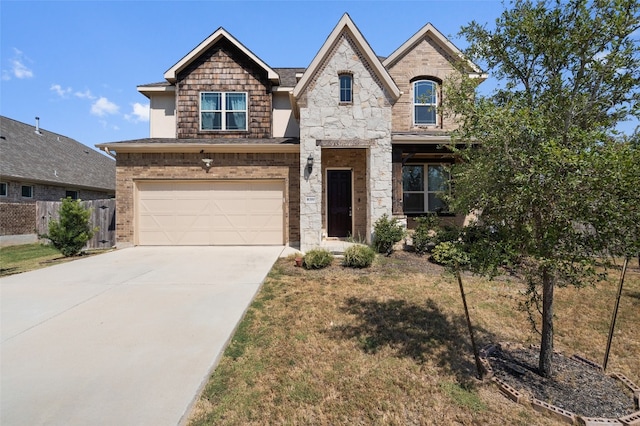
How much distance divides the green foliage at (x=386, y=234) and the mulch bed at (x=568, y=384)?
5303mm

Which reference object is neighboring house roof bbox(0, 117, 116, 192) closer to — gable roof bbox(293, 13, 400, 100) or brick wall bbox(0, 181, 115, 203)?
brick wall bbox(0, 181, 115, 203)

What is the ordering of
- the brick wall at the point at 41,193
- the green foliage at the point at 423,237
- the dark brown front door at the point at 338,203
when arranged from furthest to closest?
the brick wall at the point at 41,193
the dark brown front door at the point at 338,203
the green foliage at the point at 423,237

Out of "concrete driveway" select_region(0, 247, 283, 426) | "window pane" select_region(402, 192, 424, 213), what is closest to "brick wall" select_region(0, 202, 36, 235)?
"concrete driveway" select_region(0, 247, 283, 426)

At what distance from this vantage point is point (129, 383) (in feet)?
10.5

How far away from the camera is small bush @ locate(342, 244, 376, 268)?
7977 millimetres

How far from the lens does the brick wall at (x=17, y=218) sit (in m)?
14.6

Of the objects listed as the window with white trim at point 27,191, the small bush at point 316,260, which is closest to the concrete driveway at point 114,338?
the small bush at point 316,260

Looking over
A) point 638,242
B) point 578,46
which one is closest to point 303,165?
point 578,46

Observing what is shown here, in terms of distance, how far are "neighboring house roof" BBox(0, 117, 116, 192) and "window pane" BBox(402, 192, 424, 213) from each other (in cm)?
1995

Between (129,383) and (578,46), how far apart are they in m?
5.95

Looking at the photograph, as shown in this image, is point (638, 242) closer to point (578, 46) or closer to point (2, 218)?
point (578, 46)

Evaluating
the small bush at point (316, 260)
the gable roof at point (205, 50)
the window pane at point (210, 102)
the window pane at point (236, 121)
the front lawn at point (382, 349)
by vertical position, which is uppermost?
the gable roof at point (205, 50)

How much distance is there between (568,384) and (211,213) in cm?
1077

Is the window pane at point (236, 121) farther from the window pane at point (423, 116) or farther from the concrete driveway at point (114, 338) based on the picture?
the window pane at point (423, 116)
